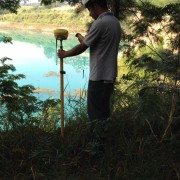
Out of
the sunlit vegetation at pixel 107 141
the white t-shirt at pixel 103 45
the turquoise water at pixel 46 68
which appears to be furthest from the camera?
the turquoise water at pixel 46 68

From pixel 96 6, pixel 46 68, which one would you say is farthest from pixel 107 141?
pixel 46 68

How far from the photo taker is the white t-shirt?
2754 millimetres

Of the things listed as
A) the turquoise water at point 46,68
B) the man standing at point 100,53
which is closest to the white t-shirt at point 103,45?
the man standing at point 100,53

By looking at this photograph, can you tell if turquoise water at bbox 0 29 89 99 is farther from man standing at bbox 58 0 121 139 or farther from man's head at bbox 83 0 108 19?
man's head at bbox 83 0 108 19

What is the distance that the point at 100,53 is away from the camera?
2836mm

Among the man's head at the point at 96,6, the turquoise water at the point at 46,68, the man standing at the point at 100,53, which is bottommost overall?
the turquoise water at the point at 46,68

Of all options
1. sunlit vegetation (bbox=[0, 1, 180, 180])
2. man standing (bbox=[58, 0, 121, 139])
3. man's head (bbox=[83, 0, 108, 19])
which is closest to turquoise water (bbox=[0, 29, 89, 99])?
sunlit vegetation (bbox=[0, 1, 180, 180])

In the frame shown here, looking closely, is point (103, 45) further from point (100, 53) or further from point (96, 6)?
point (96, 6)

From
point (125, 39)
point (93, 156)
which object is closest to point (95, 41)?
point (93, 156)

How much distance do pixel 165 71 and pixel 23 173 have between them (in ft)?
4.58

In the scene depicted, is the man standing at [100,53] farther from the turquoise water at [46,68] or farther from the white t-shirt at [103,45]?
the turquoise water at [46,68]

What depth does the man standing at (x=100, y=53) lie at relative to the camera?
277 cm

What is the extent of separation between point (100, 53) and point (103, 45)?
7 centimetres

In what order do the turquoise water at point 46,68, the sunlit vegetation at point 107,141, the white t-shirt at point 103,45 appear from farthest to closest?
the turquoise water at point 46,68
the white t-shirt at point 103,45
the sunlit vegetation at point 107,141
